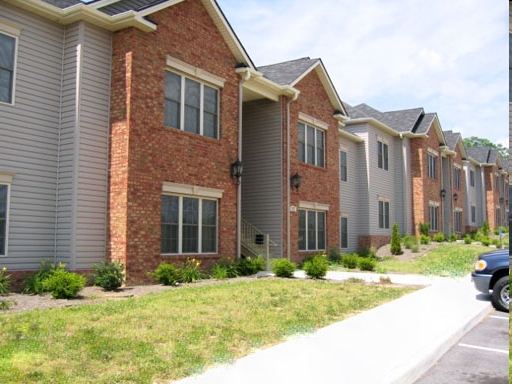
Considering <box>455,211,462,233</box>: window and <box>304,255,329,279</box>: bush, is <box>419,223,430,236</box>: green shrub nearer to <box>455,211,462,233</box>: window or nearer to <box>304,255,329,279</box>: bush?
<box>455,211,462,233</box>: window

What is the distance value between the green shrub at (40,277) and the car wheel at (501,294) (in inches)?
360

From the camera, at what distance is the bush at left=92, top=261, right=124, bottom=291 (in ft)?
39.7

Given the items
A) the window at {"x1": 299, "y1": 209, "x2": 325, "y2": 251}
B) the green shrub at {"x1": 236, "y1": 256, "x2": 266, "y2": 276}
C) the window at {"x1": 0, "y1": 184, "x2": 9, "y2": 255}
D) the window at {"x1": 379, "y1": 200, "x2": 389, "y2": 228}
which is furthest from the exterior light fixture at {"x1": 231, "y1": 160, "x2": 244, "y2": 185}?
the window at {"x1": 379, "y1": 200, "x2": 389, "y2": 228}

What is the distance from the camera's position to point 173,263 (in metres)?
14.4

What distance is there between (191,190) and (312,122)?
8244 mm

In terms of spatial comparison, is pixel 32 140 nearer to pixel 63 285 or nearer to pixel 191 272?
pixel 63 285

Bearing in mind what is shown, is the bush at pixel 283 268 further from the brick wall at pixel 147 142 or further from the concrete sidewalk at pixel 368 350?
the concrete sidewalk at pixel 368 350

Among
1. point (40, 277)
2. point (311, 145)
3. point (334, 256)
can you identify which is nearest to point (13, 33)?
point (40, 277)

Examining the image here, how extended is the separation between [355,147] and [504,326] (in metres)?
20.5

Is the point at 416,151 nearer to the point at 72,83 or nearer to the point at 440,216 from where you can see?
the point at 440,216

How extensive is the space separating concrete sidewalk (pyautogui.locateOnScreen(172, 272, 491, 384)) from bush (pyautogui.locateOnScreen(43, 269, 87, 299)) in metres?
5.32

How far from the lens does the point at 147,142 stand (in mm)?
13781

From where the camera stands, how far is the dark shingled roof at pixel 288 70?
67.1 ft

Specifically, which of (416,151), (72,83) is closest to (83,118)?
(72,83)
